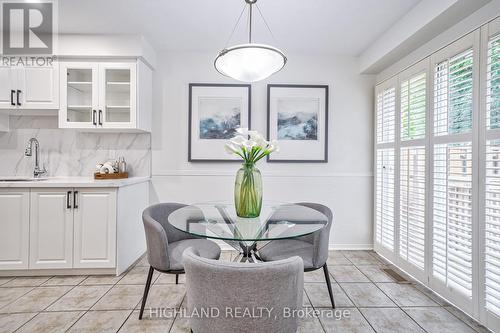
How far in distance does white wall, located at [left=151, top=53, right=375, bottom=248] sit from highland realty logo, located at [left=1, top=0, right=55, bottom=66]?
115 cm

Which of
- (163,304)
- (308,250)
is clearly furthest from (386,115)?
(163,304)

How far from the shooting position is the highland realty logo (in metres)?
2.50

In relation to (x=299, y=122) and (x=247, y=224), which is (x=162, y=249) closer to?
(x=247, y=224)

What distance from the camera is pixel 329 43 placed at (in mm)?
3035

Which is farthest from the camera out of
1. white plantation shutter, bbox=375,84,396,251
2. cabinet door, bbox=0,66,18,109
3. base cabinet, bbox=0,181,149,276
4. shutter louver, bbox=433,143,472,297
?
white plantation shutter, bbox=375,84,396,251

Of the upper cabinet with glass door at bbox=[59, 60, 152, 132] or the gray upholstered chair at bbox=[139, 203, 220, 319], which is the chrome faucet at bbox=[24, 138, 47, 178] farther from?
the gray upholstered chair at bbox=[139, 203, 220, 319]

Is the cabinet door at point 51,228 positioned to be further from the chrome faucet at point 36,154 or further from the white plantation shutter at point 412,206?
the white plantation shutter at point 412,206

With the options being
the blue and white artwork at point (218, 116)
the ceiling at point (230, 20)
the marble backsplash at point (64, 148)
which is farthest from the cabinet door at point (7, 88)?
the blue and white artwork at point (218, 116)

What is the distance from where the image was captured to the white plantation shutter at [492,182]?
1.68 meters

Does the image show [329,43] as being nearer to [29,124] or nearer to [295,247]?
[295,247]

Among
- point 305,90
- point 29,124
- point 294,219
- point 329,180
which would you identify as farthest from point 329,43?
point 29,124

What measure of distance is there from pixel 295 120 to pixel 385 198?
1.45 meters

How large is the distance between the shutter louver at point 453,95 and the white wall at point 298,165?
1.18 m

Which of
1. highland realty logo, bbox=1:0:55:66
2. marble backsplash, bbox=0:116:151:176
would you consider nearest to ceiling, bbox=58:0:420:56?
highland realty logo, bbox=1:0:55:66
